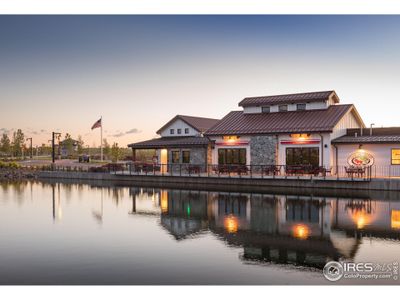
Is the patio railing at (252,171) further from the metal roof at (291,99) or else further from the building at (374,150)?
the metal roof at (291,99)

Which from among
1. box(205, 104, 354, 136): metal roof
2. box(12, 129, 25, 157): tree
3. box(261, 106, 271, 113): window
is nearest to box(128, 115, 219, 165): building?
box(205, 104, 354, 136): metal roof

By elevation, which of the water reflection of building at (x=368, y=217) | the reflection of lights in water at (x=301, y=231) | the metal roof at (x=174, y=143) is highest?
the metal roof at (x=174, y=143)

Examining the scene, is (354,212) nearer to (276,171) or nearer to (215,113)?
(276,171)

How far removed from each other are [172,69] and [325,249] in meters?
29.6

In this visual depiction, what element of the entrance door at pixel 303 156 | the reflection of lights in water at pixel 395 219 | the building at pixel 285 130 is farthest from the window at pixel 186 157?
the reflection of lights in water at pixel 395 219

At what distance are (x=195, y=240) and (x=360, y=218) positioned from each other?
7290 mm

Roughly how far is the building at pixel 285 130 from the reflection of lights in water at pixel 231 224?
15244 millimetres

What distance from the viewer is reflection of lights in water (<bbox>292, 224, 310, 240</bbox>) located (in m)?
13.2

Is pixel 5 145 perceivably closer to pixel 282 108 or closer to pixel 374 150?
pixel 282 108

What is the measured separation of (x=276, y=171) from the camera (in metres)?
30.3

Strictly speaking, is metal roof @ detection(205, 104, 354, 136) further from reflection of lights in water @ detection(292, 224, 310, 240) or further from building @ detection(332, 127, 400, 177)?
reflection of lights in water @ detection(292, 224, 310, 240)

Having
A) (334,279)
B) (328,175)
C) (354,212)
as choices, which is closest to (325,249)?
(334,279)

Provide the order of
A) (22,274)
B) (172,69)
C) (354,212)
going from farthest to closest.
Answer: (172,69) → (354,212) → (22,274)

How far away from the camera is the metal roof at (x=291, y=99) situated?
109 ft
